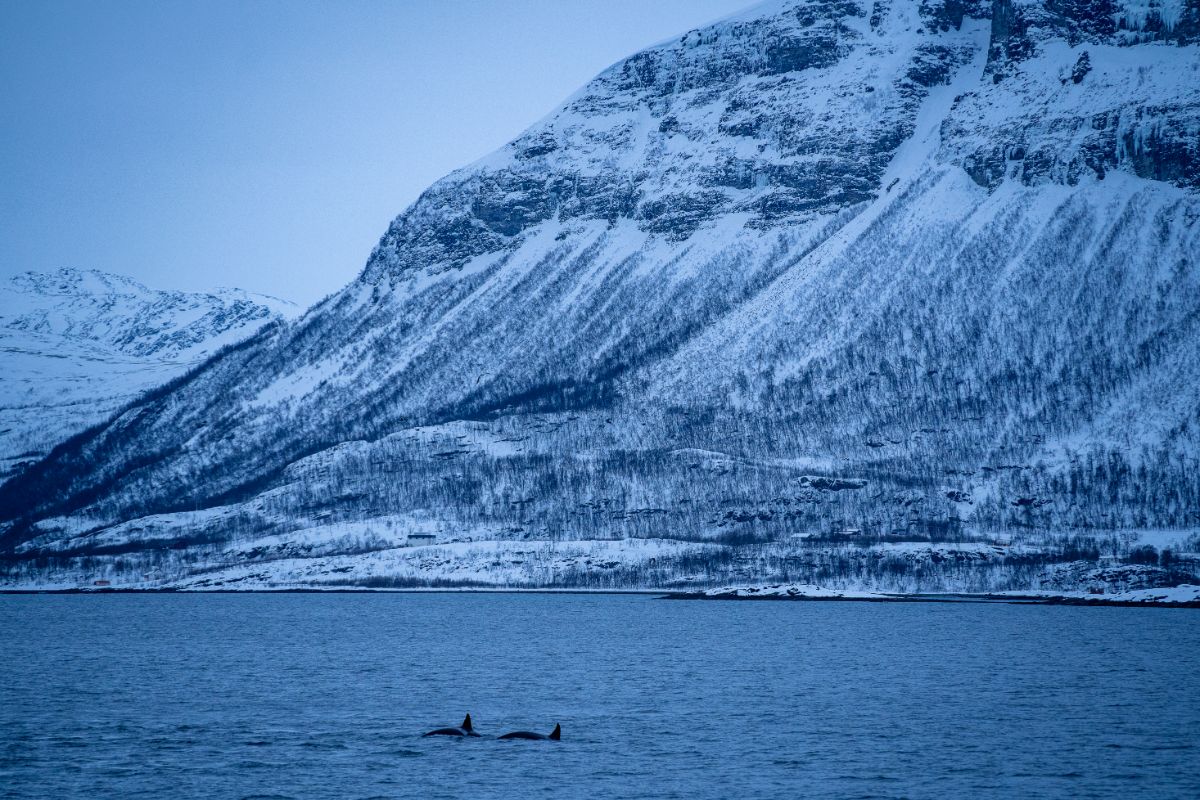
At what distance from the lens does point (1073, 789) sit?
7262 cm

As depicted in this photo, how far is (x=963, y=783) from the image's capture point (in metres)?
74.2

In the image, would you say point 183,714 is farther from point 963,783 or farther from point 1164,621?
point 1164,621

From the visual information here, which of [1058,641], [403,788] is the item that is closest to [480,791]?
[403,788]

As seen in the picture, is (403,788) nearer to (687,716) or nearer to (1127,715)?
(687,716)

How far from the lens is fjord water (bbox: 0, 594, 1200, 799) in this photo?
244ft

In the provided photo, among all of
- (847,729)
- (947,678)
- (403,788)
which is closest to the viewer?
(403,788)

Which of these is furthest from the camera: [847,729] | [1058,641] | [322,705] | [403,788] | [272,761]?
[1058,641]

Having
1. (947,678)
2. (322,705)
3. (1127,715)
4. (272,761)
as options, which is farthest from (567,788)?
(947,678)

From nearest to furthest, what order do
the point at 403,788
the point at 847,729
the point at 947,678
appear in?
the point at 403,788 < the point at 847,729 < the point at 947,678

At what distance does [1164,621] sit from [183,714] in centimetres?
14382

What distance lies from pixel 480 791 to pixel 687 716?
2925cm

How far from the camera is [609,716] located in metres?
98.9

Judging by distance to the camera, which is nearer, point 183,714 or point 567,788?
point 567,788

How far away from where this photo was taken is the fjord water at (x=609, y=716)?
74250 millimetres
